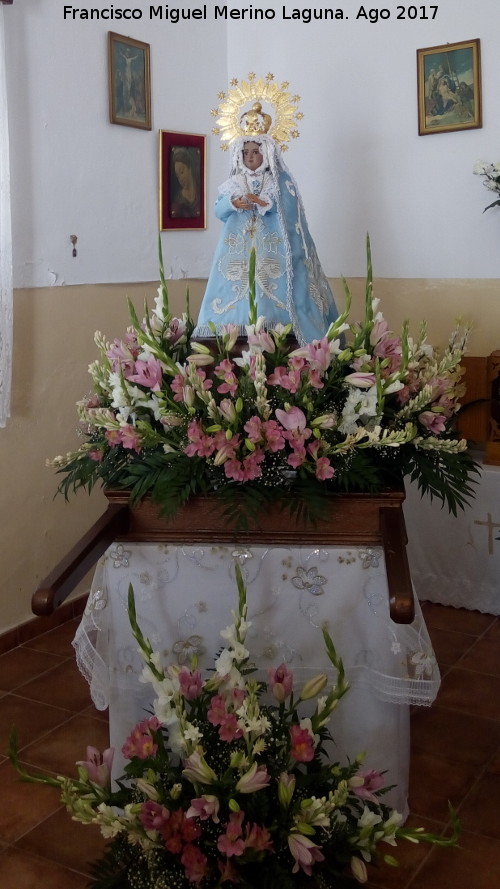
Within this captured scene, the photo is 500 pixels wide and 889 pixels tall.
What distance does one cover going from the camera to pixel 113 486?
6.66 ft

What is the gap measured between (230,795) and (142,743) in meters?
0.21

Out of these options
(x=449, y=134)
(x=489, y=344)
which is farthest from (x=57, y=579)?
(x=449, y=134)

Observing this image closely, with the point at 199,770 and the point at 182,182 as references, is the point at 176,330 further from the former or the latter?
the point at 182,182

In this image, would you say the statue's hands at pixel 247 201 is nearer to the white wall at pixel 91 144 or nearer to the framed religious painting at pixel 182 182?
the white wall at pixel 91 144

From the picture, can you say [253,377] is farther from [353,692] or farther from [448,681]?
[448,681]

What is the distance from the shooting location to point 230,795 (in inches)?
68.7

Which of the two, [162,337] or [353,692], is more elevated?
[162,337]

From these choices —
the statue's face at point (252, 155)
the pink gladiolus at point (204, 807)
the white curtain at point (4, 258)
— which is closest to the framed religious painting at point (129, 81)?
the white curtain at point (4, 258)

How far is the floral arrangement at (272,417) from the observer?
1848 mm

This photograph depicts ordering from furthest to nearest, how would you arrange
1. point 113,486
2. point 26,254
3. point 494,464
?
point 494,464, point 26,254, point 113,486

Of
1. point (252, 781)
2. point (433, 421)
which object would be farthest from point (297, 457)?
point (252, 781)

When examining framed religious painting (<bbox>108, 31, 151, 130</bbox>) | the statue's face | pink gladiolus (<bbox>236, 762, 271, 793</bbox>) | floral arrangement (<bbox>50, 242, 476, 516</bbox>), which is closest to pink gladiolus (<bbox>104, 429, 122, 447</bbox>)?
floral arrangement (<bbox>50, 242, 476, 516</bbox>)

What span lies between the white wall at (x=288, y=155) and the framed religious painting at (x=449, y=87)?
0.04 meters

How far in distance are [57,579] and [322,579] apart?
582 millimetres
